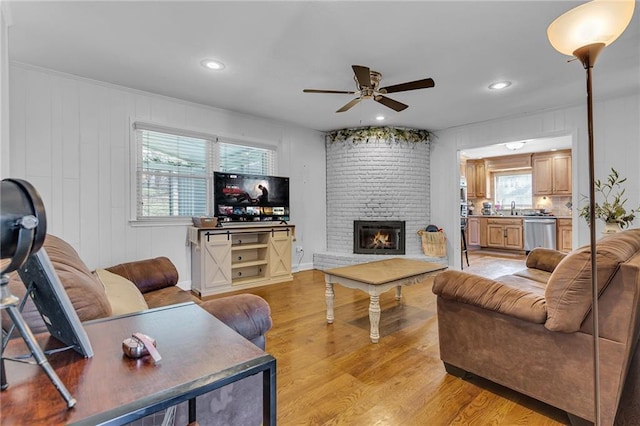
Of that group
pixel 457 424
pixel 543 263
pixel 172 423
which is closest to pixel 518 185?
pixel 543 263

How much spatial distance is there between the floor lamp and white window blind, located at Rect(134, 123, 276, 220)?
3.94m

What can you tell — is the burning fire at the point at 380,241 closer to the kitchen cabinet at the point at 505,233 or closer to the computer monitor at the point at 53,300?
the kitchen cabinet at the point at 505,233

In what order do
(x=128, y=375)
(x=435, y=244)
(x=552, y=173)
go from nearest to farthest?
(x=128, y=375) < (x=435, y=244) < (x=552, y=173)

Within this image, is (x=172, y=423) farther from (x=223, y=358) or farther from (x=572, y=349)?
(x=572, y=349)

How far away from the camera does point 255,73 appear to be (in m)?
3.22

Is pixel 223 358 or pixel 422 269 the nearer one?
pixel 223 358

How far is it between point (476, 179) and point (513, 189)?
96 cm

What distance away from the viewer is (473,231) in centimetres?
804

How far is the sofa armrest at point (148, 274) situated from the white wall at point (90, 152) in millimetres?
1118

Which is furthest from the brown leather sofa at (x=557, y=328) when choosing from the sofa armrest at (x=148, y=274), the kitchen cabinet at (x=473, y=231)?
the kitchen cabinet at (x=473, y=231)

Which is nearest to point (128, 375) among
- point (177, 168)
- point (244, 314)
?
point (244, 314)

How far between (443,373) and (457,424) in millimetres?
496

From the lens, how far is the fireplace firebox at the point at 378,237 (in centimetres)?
547

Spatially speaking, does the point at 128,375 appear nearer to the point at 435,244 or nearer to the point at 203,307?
the point at 203,307
